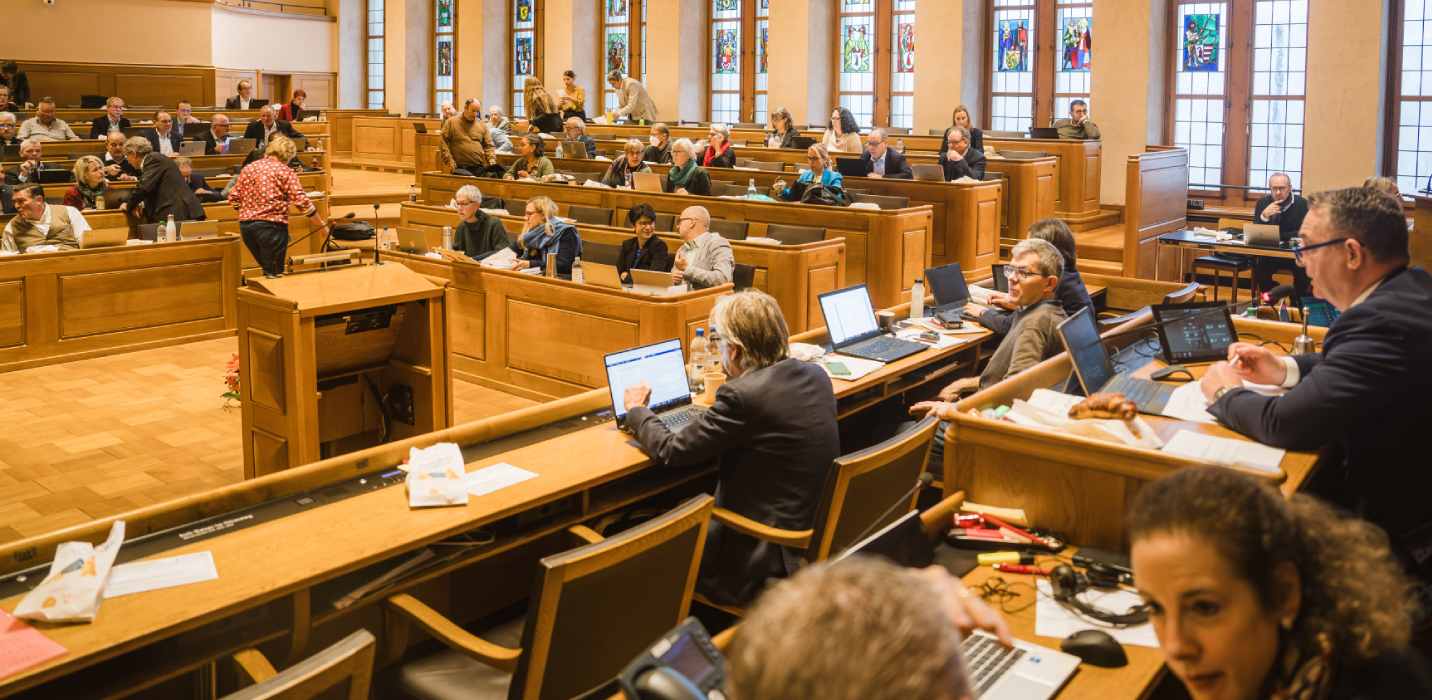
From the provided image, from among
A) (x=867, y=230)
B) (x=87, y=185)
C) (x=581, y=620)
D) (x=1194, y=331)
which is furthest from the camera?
(x=87, y=185)

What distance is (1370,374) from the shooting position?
306 centimetres

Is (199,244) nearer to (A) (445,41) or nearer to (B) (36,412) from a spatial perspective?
(B) (36,412)

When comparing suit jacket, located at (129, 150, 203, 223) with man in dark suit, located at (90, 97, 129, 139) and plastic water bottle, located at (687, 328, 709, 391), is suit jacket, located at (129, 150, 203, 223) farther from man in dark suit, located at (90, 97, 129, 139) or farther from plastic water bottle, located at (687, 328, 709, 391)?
plastic water bottle, located at (687, 328, 709, 391)

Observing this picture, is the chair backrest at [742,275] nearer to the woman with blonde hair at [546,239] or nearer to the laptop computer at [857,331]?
the woman with blonde hair at [546,239]

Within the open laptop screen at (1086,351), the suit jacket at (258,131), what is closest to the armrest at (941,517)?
the open laptop screen at (1086,351)

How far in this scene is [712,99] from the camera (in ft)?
61.8

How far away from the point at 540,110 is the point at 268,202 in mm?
6581

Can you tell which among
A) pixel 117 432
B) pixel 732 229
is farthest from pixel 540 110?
pixel 117 432

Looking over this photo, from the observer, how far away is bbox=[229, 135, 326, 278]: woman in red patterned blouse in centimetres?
947

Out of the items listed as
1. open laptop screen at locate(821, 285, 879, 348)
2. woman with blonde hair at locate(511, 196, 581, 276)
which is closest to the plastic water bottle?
open laptop screen at locate(821, 285, 879, 348)

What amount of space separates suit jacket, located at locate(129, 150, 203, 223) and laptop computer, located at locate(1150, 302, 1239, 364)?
8.20m

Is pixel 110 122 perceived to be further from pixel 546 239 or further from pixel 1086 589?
pixel 1086 589

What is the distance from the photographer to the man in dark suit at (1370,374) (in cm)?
304

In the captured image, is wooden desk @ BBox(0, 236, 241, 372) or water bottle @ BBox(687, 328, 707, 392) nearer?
water bottle @ BBox(687, 328, 707, 392)
